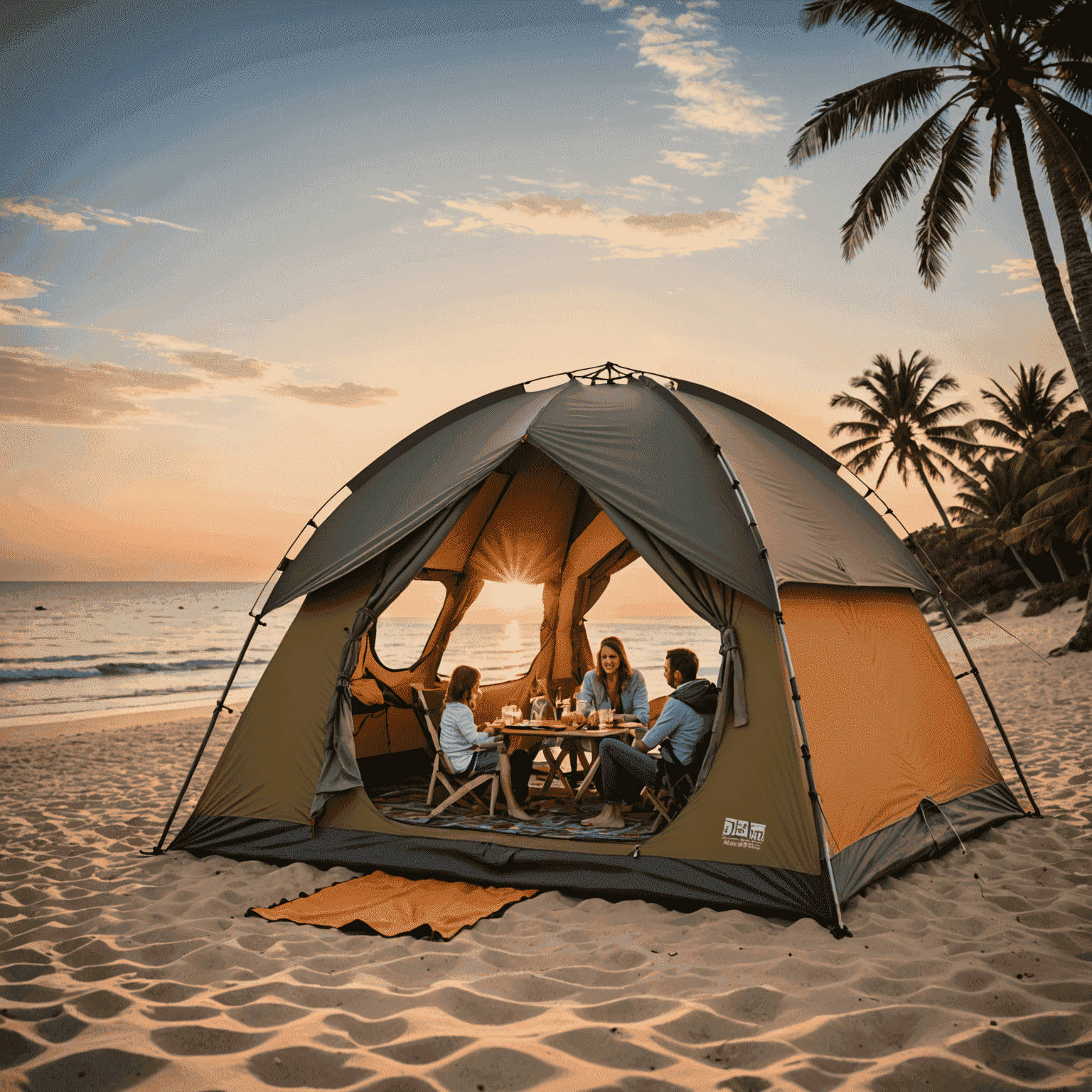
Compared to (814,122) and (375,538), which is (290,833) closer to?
(375,538)

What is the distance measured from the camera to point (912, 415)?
28.0 metres

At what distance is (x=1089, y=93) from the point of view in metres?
10.5

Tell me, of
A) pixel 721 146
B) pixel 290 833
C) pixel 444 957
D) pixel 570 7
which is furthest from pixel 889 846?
pixel 570 7

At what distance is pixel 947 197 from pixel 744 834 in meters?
11.4

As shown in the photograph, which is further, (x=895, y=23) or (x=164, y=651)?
(x=164, y=651)

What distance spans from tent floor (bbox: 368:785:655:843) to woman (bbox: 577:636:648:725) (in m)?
0.75

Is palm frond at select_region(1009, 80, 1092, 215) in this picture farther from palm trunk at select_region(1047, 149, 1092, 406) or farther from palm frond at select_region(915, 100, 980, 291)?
palm frond at select_region(915, 100, 980, 291)

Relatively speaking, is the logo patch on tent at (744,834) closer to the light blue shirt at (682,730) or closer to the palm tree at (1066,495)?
the light blue shirt at (682,730)

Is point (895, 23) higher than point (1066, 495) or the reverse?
higher

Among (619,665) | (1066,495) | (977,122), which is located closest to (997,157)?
(977,122)

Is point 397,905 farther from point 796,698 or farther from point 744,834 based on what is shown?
point 796,698

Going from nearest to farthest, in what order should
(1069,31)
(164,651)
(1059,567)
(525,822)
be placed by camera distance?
(525,822)
(1069,31)
(164,651)
(1059,567)

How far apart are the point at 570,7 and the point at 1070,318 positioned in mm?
7785

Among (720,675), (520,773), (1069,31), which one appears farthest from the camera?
(1069,31)
